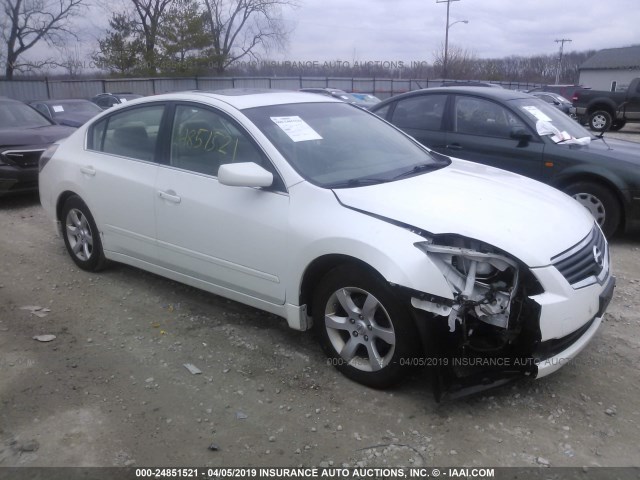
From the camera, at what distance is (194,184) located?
386 centimetres

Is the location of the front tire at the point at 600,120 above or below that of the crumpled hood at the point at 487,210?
below

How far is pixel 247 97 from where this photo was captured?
404cm

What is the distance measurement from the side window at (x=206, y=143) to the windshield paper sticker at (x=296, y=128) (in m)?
0.26

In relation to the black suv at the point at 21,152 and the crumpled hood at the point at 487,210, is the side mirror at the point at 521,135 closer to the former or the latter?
the crumpled hood at the point at 487,210

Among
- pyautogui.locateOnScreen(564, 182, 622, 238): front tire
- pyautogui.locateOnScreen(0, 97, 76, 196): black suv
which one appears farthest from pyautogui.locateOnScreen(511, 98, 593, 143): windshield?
pyautogui.locateOnScreen(0, 97, 76, 196): black suv

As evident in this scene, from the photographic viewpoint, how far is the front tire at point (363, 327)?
9.65ft

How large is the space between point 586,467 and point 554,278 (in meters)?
0.90

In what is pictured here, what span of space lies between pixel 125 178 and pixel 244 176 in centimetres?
151

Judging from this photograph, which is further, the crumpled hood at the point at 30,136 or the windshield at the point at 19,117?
the windshield at the point at 19,117

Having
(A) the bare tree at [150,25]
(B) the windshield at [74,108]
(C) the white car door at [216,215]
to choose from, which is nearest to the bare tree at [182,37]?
(A) the bare tree at [150,25]

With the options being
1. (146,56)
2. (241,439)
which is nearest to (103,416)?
(241,439)

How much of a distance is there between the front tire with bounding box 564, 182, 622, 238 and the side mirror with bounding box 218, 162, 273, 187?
3926 mm

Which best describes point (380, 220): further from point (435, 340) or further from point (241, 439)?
point (241, 439)

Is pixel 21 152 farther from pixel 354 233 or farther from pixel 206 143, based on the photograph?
pixel 354 233
